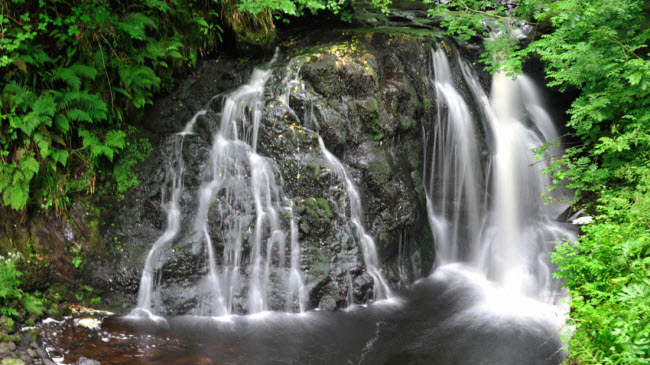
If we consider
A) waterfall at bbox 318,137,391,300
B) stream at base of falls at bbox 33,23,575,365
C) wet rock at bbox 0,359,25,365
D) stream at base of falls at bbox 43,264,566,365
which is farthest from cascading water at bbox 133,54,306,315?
wet rock at bbox 0,359,25,365

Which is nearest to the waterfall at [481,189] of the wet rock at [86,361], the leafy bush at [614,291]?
the leafy bush at [614,291]

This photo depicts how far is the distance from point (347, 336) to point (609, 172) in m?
4.43

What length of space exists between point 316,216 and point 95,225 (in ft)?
11.9

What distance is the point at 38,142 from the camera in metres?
6.19

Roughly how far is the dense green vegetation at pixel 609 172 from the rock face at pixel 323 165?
204 centimetres

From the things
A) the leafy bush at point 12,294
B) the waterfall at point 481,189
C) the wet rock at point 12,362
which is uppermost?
the waterfall at point 481,189

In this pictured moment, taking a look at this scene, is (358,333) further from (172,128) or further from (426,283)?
(172,128)

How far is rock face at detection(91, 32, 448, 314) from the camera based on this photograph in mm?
7082

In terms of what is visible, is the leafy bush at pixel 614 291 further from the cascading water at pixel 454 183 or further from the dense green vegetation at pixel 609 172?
the cascading water at pixel 454 183

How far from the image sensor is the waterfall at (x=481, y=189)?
850 centimetres

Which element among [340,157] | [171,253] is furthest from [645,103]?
[171,253]

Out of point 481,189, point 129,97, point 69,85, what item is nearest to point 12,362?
point 69,85

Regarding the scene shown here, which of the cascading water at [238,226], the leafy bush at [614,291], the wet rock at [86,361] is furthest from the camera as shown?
the cascading water at [238,226]

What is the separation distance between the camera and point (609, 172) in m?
6.15
